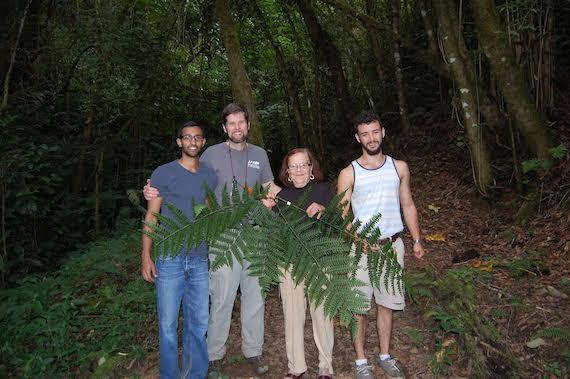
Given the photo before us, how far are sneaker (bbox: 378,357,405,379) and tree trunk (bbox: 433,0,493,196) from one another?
144 inches

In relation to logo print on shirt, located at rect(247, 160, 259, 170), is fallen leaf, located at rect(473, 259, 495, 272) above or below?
below

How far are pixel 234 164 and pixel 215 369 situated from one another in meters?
1.67

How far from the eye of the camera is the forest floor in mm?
3516

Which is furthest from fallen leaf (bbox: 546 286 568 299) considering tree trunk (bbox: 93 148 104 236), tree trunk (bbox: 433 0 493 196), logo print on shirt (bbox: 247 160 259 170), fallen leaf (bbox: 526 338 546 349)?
tree trunk (bbox: 93 148 104 236)

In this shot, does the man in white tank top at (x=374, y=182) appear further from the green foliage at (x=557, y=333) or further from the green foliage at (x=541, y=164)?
the green foliage at (x=541, y=164)

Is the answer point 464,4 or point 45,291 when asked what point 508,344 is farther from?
point 464,4

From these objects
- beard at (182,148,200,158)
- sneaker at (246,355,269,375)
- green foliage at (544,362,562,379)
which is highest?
beard at (182,148,200,158)

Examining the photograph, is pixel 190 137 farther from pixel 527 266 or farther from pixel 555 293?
pixel 527 266

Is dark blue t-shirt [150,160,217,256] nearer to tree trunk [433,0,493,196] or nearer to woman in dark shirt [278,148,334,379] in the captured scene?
woman in dark shirt [278,148,334,379]

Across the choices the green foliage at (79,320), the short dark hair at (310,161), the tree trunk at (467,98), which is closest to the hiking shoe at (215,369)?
the green foliage at (79,320)

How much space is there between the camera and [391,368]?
346 centimetres

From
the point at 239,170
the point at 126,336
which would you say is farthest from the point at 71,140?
the point at 239,170

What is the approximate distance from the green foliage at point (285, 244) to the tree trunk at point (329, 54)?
28.5 ft

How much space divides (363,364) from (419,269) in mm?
2063
